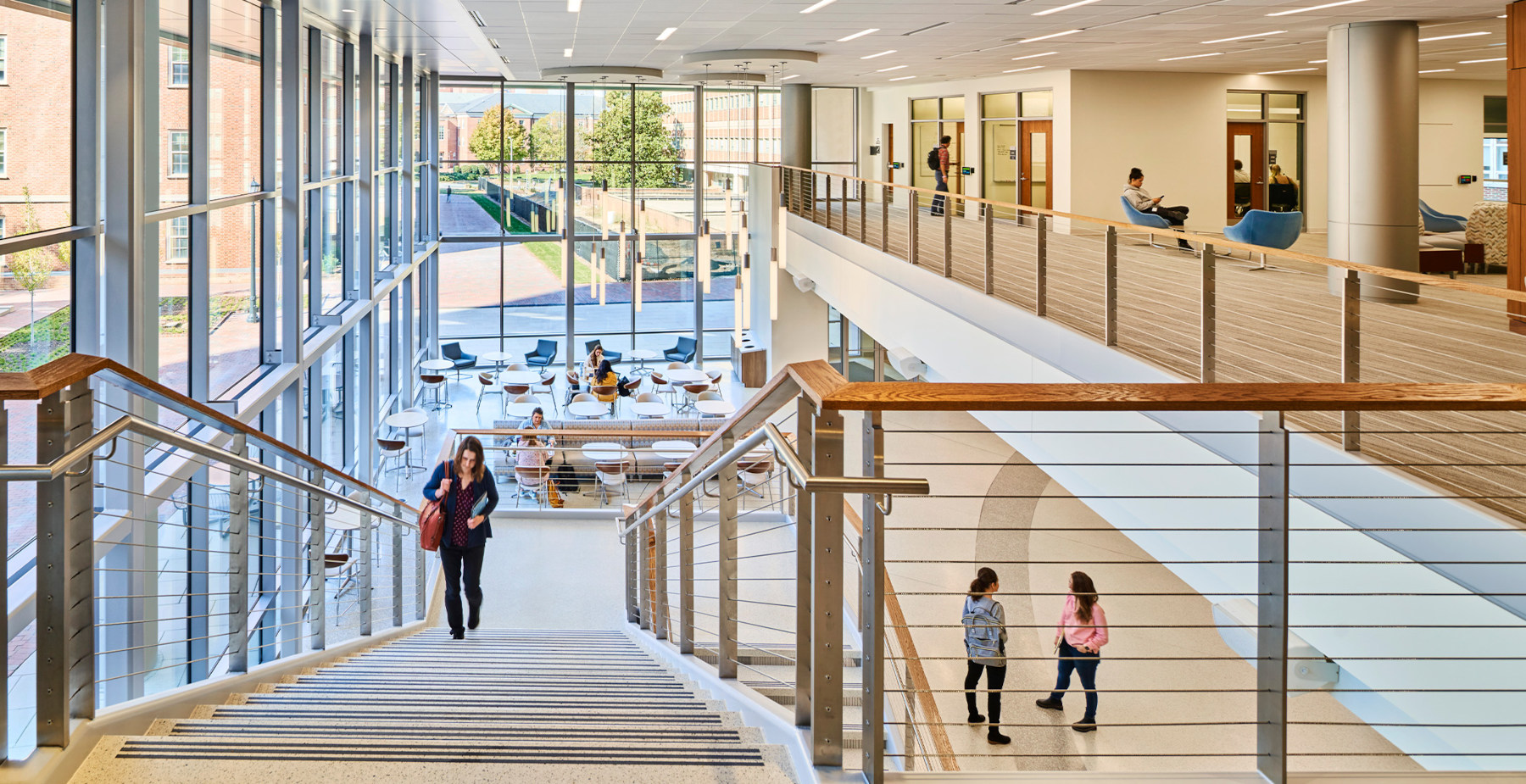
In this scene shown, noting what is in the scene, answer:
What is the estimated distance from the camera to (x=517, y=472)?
37.7 ft

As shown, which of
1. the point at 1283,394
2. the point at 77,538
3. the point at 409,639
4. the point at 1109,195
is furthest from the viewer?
the point at 1109,195

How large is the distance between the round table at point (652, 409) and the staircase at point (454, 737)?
10.8 meters

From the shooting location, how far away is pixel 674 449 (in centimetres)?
1219

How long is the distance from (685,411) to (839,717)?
1492cm

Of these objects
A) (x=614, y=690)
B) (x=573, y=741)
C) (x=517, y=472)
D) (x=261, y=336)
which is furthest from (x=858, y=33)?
(x=573, y=741)

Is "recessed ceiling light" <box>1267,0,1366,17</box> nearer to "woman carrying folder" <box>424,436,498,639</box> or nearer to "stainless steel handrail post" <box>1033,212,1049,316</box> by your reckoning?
"stainless steel handrail post" <box>1033,212,1049,316</box>

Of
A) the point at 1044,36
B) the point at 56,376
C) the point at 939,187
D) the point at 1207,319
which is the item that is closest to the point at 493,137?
the point at 939,187

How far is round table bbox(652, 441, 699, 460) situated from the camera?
12.0m

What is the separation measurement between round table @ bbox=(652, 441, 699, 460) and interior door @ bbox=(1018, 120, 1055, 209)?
23.8 ft

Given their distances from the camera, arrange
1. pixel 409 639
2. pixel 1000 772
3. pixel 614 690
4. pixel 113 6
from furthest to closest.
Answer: pixel 409 639 → pixel 113 6 → pixel 614 690 → pixel 1000 772

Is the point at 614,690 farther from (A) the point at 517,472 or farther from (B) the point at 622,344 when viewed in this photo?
(B) the point at 622,344

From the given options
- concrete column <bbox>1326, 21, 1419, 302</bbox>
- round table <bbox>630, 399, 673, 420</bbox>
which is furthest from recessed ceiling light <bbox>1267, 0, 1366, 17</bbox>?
round table <bbox>630, 399, 673, 420</bbox>

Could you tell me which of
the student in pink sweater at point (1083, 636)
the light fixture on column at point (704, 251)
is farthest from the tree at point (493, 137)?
the student in pink sweater at point (1083, 636)

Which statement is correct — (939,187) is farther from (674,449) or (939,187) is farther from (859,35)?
(674,449)
